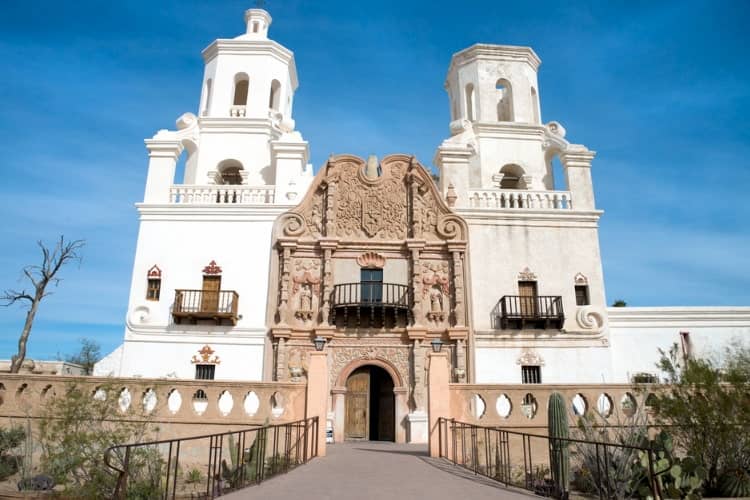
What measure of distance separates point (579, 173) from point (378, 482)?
1758 centimetres

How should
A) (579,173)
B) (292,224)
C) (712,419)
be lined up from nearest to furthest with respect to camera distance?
1. (712,419)
2. (292,224)
3. (579,173)

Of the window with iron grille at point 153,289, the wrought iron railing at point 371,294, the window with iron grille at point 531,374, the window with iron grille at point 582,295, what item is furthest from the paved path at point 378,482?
the window with iron grille at point 582,295

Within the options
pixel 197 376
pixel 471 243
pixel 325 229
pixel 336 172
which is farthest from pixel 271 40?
pixel 197 376

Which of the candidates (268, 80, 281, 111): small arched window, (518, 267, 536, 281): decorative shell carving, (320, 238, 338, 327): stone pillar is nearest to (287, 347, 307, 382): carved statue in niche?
(320, 238, 338, 327): stone pillar

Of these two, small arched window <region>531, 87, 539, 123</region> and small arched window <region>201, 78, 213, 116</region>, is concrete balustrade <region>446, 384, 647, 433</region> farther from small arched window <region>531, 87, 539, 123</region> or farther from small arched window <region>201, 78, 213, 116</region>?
small arched window <region>201, 78, 213, 116</region>

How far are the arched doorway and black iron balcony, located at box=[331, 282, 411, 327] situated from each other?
1.89 meters

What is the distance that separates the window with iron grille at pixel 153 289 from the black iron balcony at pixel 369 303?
6.59m

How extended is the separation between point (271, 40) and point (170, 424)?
746 inches

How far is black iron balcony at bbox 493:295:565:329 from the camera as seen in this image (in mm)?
20156

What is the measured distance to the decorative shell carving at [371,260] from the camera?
21000 mm

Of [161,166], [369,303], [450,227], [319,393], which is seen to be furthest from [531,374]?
[161,166]

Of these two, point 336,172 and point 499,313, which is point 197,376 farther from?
point 499,313

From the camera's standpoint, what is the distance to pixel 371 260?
69.1 feet

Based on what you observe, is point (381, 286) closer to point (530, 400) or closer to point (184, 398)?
point (530, 400)
